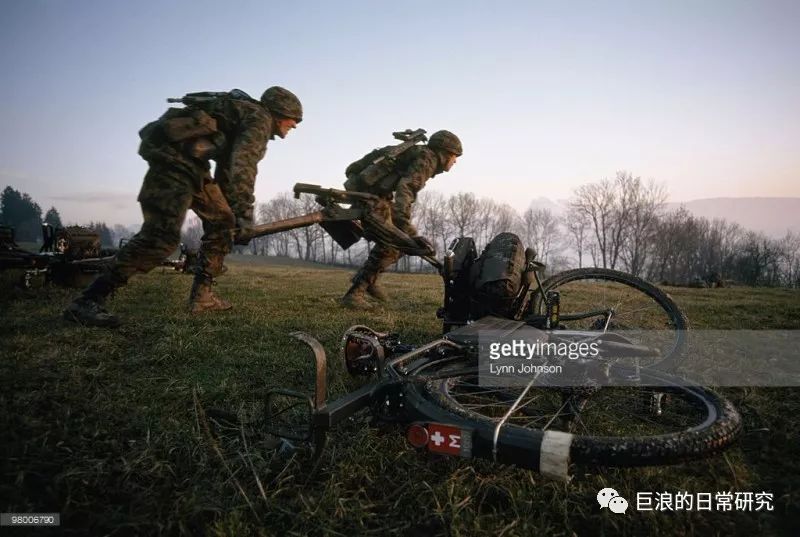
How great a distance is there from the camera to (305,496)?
170cm

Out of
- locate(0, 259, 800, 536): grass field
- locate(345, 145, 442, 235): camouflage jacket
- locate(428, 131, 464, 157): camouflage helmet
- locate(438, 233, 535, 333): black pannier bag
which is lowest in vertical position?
locate(0, 259, 800, 536): grass field

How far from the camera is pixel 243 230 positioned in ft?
17.8

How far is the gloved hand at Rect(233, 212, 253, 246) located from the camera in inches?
213

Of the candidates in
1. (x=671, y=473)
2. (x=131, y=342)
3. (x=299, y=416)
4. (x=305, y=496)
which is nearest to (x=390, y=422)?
(x=305, y=496)

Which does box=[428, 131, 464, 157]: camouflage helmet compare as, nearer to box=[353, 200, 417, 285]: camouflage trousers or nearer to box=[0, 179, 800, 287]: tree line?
box=[353, 200, 417, 285]: camouflage trousers

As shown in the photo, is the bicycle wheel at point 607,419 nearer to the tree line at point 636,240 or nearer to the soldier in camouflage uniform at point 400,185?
the soldier in camouflage uniform at point 400,185

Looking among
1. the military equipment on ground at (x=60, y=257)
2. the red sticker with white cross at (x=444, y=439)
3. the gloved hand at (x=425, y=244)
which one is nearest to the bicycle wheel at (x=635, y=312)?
the red sticker with white cross at (x=444, y=439)

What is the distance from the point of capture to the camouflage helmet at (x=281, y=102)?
18.5ft

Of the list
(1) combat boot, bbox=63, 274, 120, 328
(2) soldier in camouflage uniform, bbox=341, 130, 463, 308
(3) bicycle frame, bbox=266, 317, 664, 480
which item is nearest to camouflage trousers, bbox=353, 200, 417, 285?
(2) soldier in camouflage uniform, bbox=341, 130, 463, 308

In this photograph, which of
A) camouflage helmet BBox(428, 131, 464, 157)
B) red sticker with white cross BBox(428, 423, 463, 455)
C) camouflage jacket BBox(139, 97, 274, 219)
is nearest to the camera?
red sticker with white cross BBox(428, 423, 463, 455)

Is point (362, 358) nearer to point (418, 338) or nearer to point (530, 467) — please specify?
point (530, 467)

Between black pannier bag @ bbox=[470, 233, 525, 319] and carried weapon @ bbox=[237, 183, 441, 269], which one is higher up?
carried weapon @ bbox=[237, 183, 441, 269]

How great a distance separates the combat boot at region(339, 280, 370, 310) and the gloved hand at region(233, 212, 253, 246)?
206 cm

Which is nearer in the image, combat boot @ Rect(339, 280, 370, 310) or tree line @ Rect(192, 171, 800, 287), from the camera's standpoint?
combat boot @ Rect(339, 280, 370, 310)
